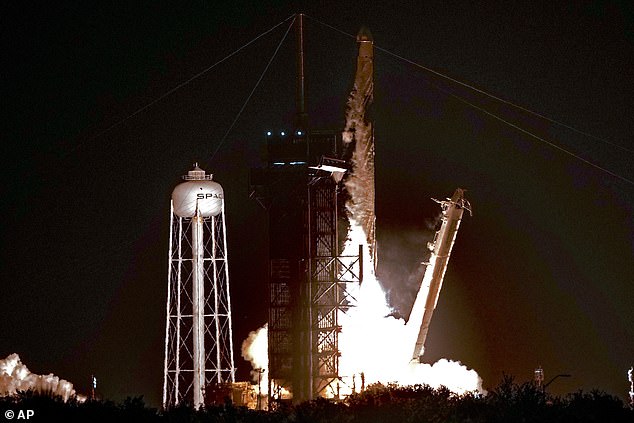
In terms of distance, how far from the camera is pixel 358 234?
75.4 metres

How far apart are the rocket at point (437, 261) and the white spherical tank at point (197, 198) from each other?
9373mm

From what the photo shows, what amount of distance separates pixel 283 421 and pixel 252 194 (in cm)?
1875

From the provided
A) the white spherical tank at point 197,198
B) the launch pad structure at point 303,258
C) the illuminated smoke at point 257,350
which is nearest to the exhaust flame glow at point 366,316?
the launch pad structure at point 303,258

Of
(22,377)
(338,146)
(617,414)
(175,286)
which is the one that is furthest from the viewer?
(175,286)

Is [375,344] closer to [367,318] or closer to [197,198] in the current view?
[367,318]

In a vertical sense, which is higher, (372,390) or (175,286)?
(175,286)

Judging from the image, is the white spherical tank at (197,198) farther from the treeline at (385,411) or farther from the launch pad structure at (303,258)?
the treeline at (385,411)

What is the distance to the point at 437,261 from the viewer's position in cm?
7181

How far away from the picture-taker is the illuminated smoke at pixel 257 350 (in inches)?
3125

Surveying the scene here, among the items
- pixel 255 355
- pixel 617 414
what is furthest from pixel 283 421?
pixel 255 355

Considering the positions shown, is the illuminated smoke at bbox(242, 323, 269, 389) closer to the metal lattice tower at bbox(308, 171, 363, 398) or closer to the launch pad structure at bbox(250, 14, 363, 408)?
the launch pad structure at bbox(250, 14, 363, 408)

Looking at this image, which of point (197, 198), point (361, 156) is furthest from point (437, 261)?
point (197, 198)

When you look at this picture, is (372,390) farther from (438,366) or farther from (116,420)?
(116,420)

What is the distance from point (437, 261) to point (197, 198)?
34.9ft
